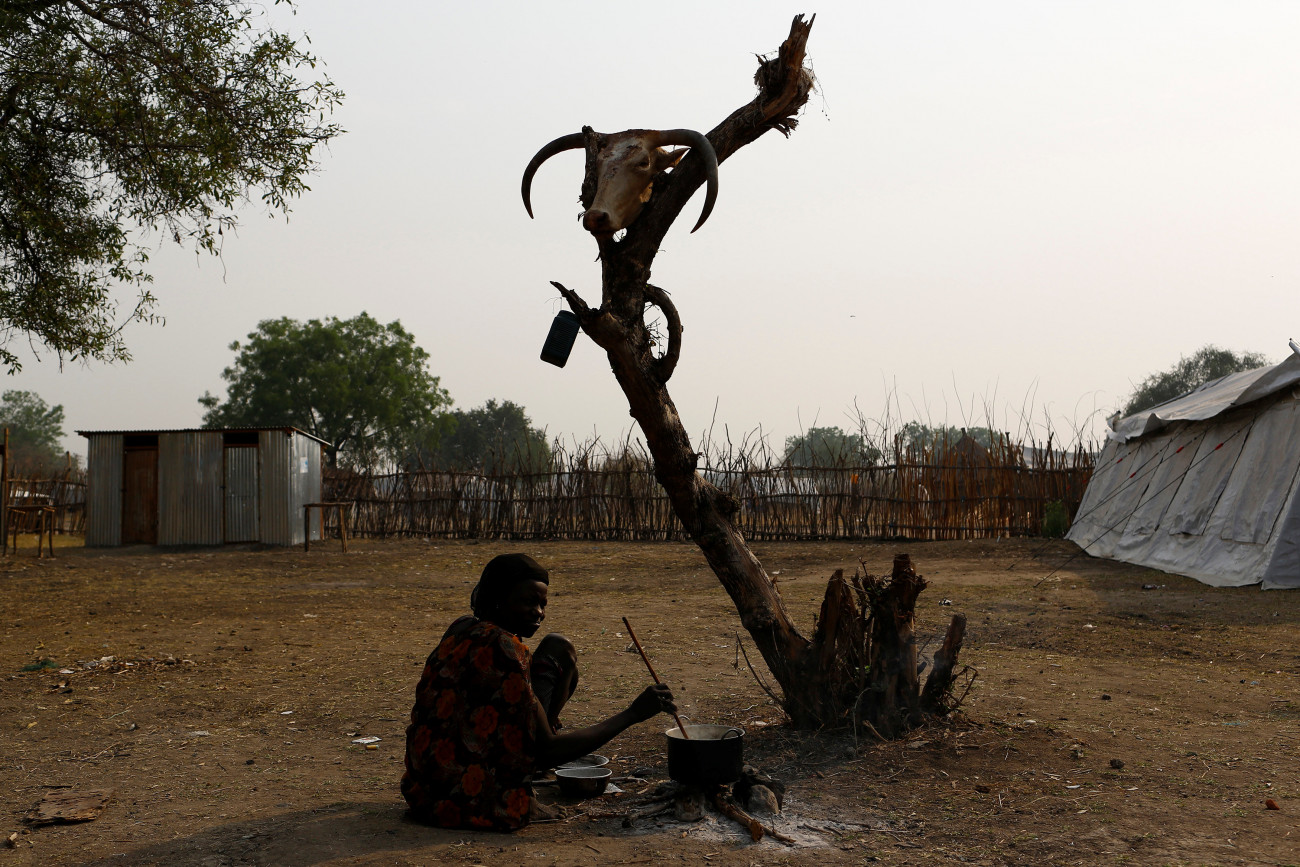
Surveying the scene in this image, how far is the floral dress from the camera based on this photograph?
299 cm

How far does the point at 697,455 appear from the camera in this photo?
404cm

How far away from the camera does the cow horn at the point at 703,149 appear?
3.67 meters

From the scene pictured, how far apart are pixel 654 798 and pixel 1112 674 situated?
3525 mm

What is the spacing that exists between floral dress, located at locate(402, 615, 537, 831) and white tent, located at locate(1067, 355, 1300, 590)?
332 inches

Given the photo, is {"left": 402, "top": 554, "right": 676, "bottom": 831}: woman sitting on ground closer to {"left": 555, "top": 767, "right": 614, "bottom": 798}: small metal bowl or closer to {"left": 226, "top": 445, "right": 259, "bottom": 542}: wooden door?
{"left": 555, "top": 767, "right": 614, "bottom": 798}: small metal bowl

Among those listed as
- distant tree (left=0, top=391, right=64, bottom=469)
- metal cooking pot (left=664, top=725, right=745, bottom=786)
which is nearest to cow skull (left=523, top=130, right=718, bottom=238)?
metal cooking pot (left=664, top=725, right=745, bottom=786)

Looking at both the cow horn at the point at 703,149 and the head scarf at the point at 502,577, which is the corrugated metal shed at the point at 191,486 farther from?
the head scarf at the point at 502,577

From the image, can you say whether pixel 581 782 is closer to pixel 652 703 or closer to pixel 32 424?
pixel 652 703

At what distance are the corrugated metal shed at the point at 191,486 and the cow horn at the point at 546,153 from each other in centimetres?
1345

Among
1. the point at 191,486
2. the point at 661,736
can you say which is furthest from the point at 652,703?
the point at 191,486

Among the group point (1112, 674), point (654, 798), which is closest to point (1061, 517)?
point (1112, 674)

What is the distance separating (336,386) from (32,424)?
40.0 meters

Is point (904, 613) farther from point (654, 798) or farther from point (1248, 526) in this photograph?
point (1248, 526)

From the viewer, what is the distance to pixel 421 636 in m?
7.25
